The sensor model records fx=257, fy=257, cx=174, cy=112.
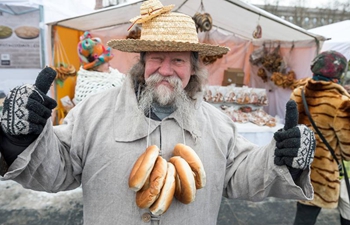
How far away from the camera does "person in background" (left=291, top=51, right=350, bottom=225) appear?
2.33 meters

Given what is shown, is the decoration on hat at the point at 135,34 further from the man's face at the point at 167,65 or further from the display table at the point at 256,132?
the man's face at the point at 167,65

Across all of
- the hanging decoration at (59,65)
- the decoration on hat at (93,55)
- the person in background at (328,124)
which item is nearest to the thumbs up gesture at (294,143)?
the person in background at (328,124)

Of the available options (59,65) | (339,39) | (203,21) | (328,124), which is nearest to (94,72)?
(59,65)

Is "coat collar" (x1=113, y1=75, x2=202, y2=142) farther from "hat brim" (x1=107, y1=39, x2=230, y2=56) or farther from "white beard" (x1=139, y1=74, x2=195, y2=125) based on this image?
"hat brim" (x1=107, y1=39, x2=230, y2=56)

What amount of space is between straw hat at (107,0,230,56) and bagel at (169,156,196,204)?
0.59m

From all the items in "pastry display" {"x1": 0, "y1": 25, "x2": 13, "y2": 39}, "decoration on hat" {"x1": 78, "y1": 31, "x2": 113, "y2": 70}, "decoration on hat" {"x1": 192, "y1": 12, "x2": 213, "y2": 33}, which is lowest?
"decoration on hat" {"x1": 78, "y1": 31, "x2": 113, "y2": 70}

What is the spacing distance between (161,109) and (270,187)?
2.42 ft

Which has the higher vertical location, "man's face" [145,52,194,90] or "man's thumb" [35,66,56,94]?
"man's face" [145,52,194,90]

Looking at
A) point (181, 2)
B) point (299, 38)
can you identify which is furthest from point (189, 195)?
point (299, 38)

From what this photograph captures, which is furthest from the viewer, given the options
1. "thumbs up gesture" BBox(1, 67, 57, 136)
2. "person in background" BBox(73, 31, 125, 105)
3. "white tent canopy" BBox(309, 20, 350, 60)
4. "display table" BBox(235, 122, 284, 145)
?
"white tent canopy" BBox(309, 20, 350, 60)

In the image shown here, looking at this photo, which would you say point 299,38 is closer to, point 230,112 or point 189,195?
point 230,112

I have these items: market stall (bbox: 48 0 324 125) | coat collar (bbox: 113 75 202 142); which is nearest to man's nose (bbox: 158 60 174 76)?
coat collar (bbox: 113 75 202 142)

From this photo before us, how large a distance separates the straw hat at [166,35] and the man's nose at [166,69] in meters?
0.09

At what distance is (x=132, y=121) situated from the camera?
138 cm
